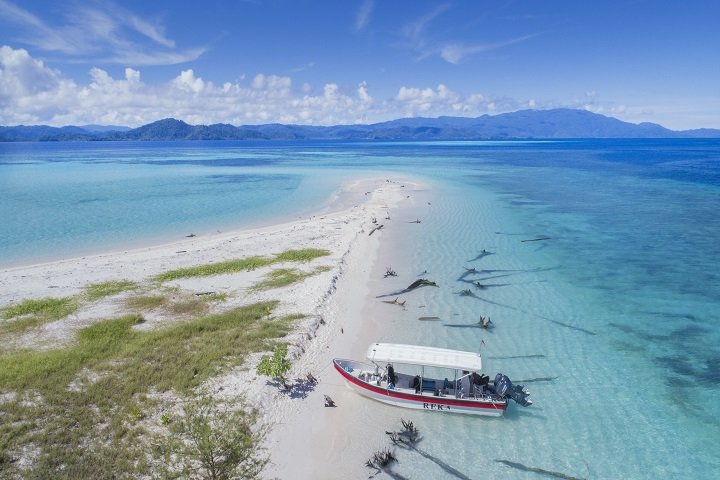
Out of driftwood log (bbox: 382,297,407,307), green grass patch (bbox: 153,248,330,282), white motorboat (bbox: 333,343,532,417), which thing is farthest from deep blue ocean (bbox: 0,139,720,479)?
green grass patch (bbox: 153,248,330,282)

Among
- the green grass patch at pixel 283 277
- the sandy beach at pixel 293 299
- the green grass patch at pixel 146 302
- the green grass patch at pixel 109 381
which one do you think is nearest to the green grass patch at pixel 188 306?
the green grass patch at pixel 146 302

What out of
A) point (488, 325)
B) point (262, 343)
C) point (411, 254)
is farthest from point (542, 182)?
point (262, 343)

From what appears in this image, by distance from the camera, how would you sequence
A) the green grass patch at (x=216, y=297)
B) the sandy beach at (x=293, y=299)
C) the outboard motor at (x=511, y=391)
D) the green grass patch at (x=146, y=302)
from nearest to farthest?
1. the sandy beach at (x=293, y=299)
2. the outboard motor at (x=511, y=391)
3. the green grass patch at (x=146, y=302)
4. the green grass patch at (x=216, y=297)

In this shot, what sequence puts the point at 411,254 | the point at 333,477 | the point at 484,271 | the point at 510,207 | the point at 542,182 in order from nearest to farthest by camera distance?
the point at 333,477 < the point at 484,271 < the point at 411,254 < the point at 510,207 < the point at 542,182

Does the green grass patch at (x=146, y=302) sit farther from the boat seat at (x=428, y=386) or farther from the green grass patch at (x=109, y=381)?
the boat seat at (x=428, y=386)

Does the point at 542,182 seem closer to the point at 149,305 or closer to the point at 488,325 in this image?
the point at 488,325

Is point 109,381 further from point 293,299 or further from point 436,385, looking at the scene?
point 436,385
